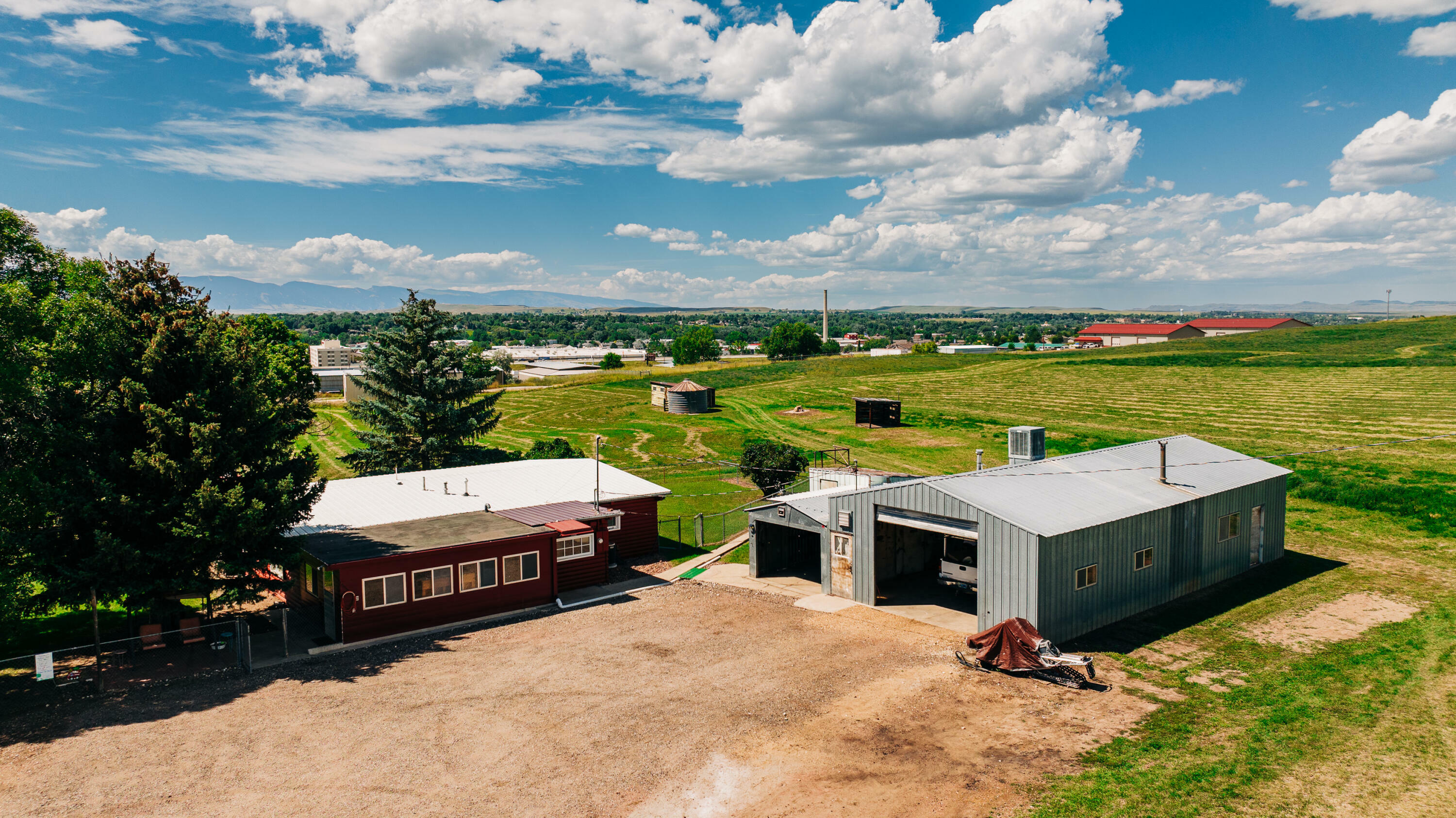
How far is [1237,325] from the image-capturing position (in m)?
188

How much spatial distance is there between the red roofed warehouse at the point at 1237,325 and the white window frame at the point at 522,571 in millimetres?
190330

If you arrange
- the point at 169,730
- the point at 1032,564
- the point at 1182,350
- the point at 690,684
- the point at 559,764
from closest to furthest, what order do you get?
1. the point at 559,764
2. the point at 169,730
3. the point at 690,684
4. the point at 1032,564
5. the point at 1182,350

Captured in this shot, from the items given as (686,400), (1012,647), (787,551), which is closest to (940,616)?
(1012,647)

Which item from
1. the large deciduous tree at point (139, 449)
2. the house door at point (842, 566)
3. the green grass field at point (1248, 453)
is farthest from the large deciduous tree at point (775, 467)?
the large deciduous tree at point (139, 449)

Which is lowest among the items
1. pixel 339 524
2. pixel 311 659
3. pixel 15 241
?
pixel 311 659

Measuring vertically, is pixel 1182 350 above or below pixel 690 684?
above

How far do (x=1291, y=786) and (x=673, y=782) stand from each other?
11.3m

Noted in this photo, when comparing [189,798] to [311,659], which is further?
[311,659]

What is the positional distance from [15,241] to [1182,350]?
125 metres

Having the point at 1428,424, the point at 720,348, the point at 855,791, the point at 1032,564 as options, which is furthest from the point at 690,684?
the point at 720,348

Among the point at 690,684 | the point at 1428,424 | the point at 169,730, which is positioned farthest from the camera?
the point at 1428,424

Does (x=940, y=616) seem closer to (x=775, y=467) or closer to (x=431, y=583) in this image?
(x=431, y=583)

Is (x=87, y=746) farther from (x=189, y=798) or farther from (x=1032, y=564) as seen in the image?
(x=1032, y=564)

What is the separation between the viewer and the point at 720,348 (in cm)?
18925
